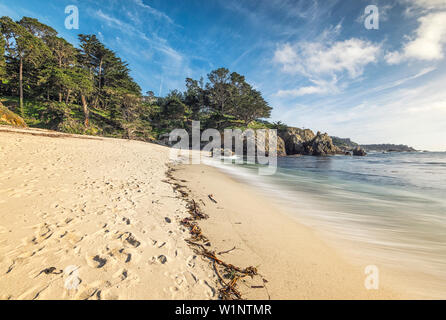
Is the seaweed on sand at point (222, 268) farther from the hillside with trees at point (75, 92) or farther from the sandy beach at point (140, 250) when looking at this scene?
the hillside with trees at point (75, 92)

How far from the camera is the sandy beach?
181 cm

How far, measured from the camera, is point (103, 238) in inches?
104

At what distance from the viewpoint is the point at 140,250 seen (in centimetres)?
244

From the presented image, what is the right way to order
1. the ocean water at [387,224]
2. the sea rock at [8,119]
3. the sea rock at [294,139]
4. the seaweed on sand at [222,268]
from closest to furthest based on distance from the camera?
the seaweed on sand at [222,268]
the ocean water at [387,224]
the sea rock at [8,119]
the sea rock at [294,139]

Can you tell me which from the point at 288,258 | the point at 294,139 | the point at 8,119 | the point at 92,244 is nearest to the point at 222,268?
the point at 288,258

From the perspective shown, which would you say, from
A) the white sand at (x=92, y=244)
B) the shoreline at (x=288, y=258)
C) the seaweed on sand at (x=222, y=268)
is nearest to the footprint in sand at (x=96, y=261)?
the white sand at (x=92, y=244)

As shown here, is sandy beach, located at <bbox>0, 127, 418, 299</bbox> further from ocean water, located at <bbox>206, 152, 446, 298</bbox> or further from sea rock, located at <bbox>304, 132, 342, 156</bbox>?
sea rock, located at <bbox>304, 132, 342, 156</bbox>

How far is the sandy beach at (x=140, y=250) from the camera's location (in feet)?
5.94

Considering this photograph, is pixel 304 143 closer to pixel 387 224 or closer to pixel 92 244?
pixel 387 224

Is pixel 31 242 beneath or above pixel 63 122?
beneath

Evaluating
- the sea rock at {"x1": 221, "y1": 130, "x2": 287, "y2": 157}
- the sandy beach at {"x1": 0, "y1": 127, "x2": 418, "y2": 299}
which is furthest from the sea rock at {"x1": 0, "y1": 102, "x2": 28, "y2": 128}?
the sea rock at {"x1": 221, "y1": 130, "x2": 287, "y2": 157}

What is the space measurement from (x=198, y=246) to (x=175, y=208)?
5.60ft
